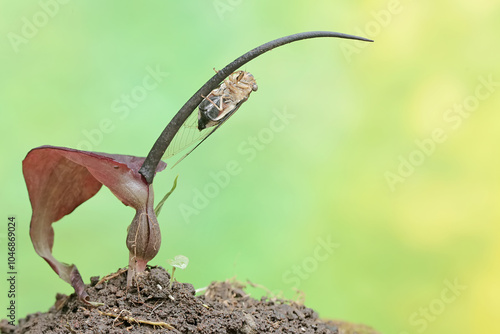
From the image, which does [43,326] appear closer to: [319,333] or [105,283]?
[105,283]

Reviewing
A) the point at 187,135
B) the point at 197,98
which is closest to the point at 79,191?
the point at 187,135

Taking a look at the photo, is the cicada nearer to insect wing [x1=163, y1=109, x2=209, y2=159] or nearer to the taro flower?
insect wing [x1=163, y1=109, x2=209, y2=159]

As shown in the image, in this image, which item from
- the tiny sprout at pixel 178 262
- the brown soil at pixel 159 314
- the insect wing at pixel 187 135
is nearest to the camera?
the brown soil at pixel 159 314

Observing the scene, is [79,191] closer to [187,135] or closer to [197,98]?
[187,135]

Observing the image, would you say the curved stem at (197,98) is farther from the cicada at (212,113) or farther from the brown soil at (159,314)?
the brown soil at (159,314)

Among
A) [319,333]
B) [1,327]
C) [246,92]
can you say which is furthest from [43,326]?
[246,92]

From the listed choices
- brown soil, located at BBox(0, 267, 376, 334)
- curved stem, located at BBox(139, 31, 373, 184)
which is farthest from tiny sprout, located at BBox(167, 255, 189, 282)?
curved stem, located at BBox(139, 31, 373, 184)

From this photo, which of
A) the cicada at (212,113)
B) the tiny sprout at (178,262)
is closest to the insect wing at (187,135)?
the cicada at (212,113)
